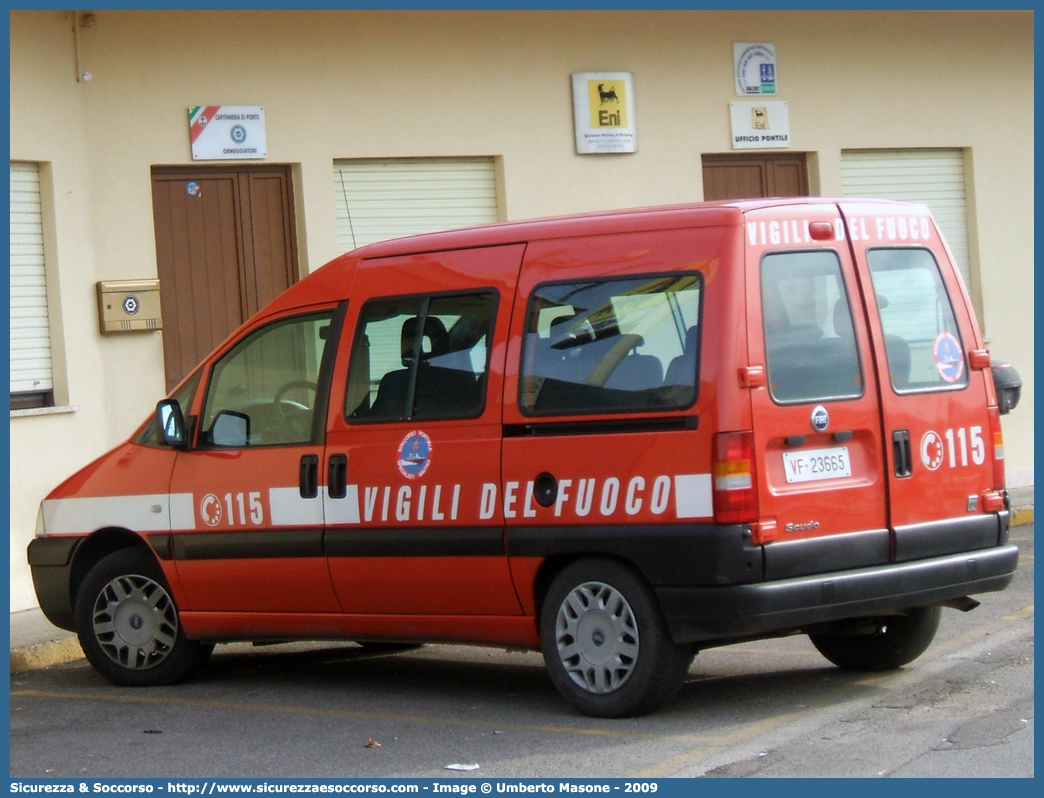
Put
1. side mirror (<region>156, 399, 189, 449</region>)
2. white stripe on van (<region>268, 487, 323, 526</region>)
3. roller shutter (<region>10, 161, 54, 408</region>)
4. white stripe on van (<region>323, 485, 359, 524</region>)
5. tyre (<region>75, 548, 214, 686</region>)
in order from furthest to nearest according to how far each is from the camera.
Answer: roller shutter (<region>10, 161, 54, 408</region>) < tyre (<region>75, 548, 214, 686</region>) < side mirror (<region>156, 399, 189, 449</region>) < white stripe on van (<region>268, 487, 323, 526</region>) < white stripe on van (<region>323, 485, 359, 524</region>)

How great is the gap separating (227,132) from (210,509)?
532 centimetres

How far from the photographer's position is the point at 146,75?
1230cm

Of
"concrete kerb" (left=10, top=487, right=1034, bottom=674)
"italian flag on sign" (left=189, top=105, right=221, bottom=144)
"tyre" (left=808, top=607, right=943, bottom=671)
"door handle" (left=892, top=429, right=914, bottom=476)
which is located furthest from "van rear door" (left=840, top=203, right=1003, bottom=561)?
"italian flag on sign" (left=189, top=105, right=221, bottom=144)

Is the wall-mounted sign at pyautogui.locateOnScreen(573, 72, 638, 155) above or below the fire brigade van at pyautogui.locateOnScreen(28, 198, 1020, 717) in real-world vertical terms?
above

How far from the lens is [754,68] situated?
14.9 metres

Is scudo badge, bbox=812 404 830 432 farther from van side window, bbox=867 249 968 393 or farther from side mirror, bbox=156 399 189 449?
side mirror, bbox=156 399 189 449

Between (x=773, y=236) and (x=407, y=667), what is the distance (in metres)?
3.48

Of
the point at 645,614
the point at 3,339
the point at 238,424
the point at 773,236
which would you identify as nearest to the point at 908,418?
the point at 773,236

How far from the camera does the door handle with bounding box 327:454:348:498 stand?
7.57 meters

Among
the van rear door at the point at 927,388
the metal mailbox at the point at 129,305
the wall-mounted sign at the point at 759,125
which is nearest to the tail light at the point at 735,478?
the van rear door at the point at 927,388

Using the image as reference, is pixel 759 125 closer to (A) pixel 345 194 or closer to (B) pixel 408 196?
Result: (B) pixel 408 196

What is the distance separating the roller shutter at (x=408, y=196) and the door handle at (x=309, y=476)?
550cm

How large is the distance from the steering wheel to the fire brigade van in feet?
0.04

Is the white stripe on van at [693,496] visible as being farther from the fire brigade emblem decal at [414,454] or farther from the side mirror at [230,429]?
the side mirror at [230,429]
